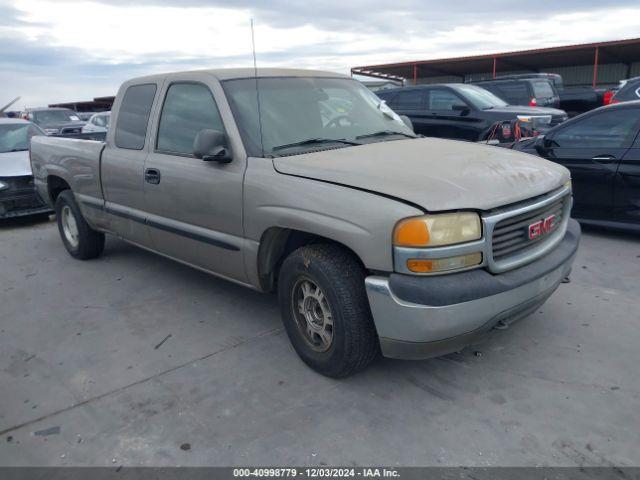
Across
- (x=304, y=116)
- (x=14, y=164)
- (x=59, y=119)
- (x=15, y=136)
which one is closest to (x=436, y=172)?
(x=304, y=116)

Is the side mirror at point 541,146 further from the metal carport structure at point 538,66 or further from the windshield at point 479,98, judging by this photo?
the metal carport structure at point 538,66

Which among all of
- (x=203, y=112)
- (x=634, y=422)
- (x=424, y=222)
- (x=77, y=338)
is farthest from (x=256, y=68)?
(x=634, y=422)

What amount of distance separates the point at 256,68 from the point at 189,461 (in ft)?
9.10

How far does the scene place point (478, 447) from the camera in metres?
2.58

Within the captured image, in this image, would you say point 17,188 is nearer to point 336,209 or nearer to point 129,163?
point 129,163

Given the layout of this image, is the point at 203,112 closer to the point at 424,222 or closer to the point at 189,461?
the point at 424,222

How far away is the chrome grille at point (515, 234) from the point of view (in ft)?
9.21

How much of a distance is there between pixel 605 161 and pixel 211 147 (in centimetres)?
432

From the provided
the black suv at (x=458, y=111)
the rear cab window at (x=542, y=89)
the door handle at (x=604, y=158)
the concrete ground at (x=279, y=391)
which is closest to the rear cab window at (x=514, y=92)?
the rear cab window at (x=542, y=89)

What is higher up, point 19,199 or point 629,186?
point 629,186

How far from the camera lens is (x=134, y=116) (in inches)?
183

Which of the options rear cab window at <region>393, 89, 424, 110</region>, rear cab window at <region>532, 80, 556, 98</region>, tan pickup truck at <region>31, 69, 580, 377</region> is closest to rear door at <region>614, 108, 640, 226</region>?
tan pickup truck at <region>31, 69, 580, 377</region>

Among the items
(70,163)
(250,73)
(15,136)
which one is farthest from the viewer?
(15,136)

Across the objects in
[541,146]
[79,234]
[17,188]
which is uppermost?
[541,146]
